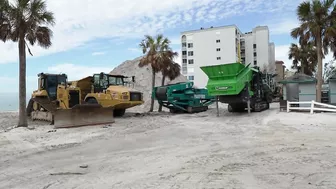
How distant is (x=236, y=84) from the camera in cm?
1866

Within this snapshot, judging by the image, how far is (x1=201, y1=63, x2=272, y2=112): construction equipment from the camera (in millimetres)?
19000

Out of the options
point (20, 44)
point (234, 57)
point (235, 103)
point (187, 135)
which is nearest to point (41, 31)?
point (20, 44)

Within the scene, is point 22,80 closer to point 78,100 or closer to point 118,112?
point 78,100

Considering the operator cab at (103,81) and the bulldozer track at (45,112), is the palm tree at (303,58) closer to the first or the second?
the operator cab at (103,81)

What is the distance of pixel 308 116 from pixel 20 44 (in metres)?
15.4

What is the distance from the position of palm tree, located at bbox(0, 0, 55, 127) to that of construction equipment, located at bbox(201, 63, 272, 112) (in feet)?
31.6

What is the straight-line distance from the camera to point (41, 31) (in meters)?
15.8

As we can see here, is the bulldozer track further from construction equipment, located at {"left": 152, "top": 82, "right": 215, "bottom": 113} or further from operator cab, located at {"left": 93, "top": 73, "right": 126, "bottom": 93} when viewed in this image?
construction equipment, located at {"left": 152, "top": 82, "right": 215, "bottom": 113}

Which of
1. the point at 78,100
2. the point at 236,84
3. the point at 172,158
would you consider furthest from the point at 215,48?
the point at 172,158

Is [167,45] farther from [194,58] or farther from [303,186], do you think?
[194,58]

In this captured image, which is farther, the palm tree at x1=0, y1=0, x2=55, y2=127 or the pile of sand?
the pile of sand

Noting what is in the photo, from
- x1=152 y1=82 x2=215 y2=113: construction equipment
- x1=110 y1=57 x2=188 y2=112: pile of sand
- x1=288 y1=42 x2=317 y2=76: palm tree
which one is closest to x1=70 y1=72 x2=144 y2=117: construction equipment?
x1=152 y1=82 x2=215 y2=113: construction equipment

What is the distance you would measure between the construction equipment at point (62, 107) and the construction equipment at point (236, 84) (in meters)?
6.79

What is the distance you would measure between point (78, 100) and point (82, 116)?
4482 mm
